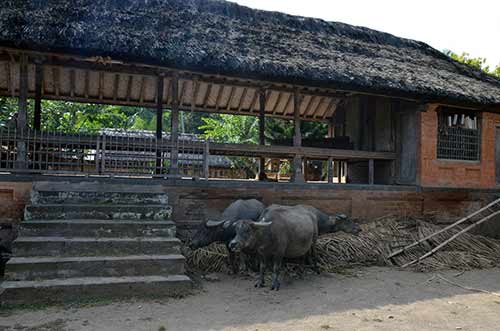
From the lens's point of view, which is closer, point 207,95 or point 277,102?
point 207,95

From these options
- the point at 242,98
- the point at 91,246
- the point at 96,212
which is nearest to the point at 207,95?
the point at 242,98

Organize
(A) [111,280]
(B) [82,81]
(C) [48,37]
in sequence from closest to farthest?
(A) [111,280], (C) [48,37], (B) [82,81]

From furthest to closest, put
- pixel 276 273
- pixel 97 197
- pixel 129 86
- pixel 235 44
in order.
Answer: pixel 129 86 < pixel 235 44 < pixel 97 197 < pixel 276 273

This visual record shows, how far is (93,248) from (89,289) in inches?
35.4

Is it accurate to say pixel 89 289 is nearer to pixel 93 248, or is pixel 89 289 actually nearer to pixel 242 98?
pixel 93 248

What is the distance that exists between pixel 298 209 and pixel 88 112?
65.9ft

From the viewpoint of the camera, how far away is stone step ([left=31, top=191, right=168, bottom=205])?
7199 millimetres

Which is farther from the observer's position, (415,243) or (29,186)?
(415,243)

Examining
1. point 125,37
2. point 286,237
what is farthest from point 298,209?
point 125,37

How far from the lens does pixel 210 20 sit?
1054 centimetres

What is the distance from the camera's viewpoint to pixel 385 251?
8.74 meters

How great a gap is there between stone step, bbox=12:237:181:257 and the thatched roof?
Answer: 370 centimetres

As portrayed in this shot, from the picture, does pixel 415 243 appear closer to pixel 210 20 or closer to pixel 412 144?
pixel 412 144

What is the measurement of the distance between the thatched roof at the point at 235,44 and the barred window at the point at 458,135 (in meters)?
0.80
